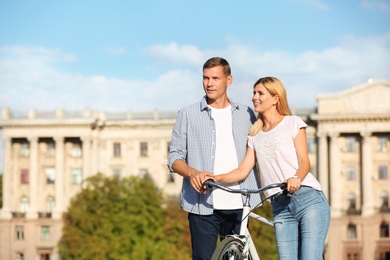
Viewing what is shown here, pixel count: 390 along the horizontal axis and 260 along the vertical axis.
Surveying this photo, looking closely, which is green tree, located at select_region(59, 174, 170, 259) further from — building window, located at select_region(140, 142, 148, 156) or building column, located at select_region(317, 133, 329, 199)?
building column, located at select_region(317, 133, 329, 199)

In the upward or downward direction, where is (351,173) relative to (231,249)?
downward

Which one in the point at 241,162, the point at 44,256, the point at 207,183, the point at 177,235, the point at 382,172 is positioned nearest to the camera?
the point at 207,183

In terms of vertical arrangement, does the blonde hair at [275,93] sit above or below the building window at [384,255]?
above

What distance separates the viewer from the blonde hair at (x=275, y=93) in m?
7.30

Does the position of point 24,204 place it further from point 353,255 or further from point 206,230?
point 206,230

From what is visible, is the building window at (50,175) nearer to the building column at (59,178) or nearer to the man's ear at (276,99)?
the building column at (59,178)

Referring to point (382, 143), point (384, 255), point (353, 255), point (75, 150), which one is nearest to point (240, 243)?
point (353, 255)

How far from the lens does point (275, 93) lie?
24.0 feet

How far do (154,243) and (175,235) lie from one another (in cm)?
225

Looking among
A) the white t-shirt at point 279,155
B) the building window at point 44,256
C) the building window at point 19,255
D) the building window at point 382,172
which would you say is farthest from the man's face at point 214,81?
the building window at point 19,255

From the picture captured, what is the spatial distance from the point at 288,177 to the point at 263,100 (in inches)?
25.7

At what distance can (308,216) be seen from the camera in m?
7.01

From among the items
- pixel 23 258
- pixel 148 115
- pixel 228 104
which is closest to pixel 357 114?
pixel 148 115

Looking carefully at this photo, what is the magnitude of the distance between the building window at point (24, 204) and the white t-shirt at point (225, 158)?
8517cm
